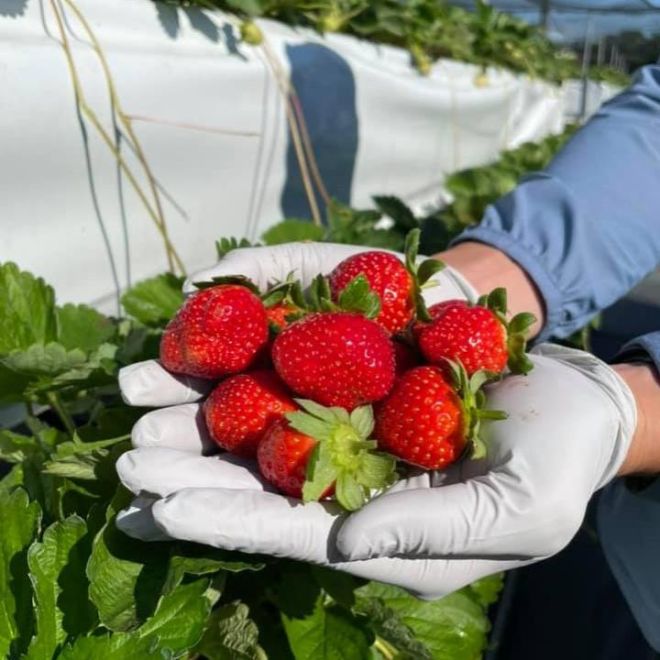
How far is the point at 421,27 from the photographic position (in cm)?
277

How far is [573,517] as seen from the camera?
74 centimetres

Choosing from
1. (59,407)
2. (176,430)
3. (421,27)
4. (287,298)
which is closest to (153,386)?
(176,430)

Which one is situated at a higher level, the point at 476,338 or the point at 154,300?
the point at 476,338

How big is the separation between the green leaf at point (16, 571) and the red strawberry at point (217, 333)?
0.18 meters

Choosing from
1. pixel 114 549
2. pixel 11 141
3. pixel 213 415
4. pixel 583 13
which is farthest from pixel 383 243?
pixel 583 13

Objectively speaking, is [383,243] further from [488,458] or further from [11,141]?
[488,458]

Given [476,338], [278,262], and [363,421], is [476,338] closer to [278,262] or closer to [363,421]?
[363,421]

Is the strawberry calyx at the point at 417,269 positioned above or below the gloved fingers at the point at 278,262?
above

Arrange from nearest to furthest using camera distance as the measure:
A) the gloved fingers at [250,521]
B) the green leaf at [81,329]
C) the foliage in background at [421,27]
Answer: the gloved fingers at [250,521]
the green leaf at [81,329]
the foliage in background at [421,27]

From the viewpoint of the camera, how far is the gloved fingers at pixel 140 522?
2.33ft

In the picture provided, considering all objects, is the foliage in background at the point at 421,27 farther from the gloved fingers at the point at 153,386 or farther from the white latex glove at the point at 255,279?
the gloved fingers at the point at 153,386

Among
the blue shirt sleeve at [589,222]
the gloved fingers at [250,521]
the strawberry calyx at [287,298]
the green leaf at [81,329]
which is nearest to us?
the gloved fingers at [250,521]

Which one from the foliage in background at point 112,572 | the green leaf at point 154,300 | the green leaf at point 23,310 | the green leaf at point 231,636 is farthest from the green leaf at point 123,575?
the green leaf at point 154,300

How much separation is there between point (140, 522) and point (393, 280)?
1.10 feet
